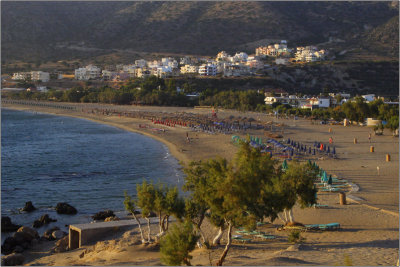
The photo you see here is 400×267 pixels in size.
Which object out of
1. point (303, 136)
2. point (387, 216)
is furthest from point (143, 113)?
point (387, 216)

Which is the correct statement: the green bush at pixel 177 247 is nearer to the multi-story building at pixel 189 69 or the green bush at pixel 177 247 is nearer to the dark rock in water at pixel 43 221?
the dark rock in water at pixel 43 221

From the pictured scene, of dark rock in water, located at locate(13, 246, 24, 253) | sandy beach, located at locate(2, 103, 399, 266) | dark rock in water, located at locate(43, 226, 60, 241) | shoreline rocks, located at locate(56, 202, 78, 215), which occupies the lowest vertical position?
dark rock in water, located at locate(13, 246, 24, 253)

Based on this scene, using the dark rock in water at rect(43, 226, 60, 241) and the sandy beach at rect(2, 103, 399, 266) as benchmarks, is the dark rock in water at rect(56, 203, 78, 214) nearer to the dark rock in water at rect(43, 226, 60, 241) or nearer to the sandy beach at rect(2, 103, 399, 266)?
the dark rock in water at rect(43, 226, 60, 241)

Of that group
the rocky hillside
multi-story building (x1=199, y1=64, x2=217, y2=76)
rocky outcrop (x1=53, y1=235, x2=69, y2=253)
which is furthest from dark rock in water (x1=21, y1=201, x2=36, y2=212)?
the rocky hillside

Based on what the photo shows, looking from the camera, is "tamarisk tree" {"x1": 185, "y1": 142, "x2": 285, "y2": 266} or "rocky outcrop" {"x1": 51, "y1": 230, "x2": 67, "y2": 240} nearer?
"tamarisk tree" {"x1": 185, "y1": 142, "x2": 285, "y2": 266}

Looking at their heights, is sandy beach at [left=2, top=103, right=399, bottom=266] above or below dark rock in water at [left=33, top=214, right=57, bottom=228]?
above
